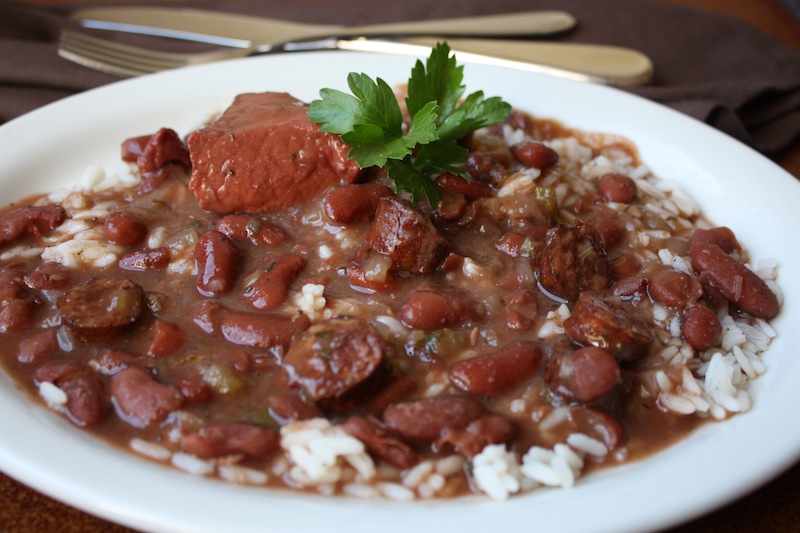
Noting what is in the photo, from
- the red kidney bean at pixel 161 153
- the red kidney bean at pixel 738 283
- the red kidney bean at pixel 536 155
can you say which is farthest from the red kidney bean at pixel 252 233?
the red kidney bean at pixel 738 283

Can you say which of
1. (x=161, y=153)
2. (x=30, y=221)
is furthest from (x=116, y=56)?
(x=30, y=221)

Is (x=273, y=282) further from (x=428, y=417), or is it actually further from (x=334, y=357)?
(x=428, y=417)

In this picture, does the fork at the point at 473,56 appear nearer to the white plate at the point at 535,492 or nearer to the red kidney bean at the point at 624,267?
the white plate at the point at 535,492

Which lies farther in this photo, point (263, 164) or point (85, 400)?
point (263, 164)

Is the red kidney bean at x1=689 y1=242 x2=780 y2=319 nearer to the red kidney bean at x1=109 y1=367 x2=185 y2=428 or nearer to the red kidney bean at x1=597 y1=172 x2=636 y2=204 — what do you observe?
the red kidney bean at x1=597 y1=172 x2=636 y2=204

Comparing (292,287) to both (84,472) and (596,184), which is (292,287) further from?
(596,184)

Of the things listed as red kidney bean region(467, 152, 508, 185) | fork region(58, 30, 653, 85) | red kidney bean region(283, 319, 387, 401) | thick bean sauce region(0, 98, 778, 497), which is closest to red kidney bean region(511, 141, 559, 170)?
thick bean sauce region(0, 98, 778, 497)
